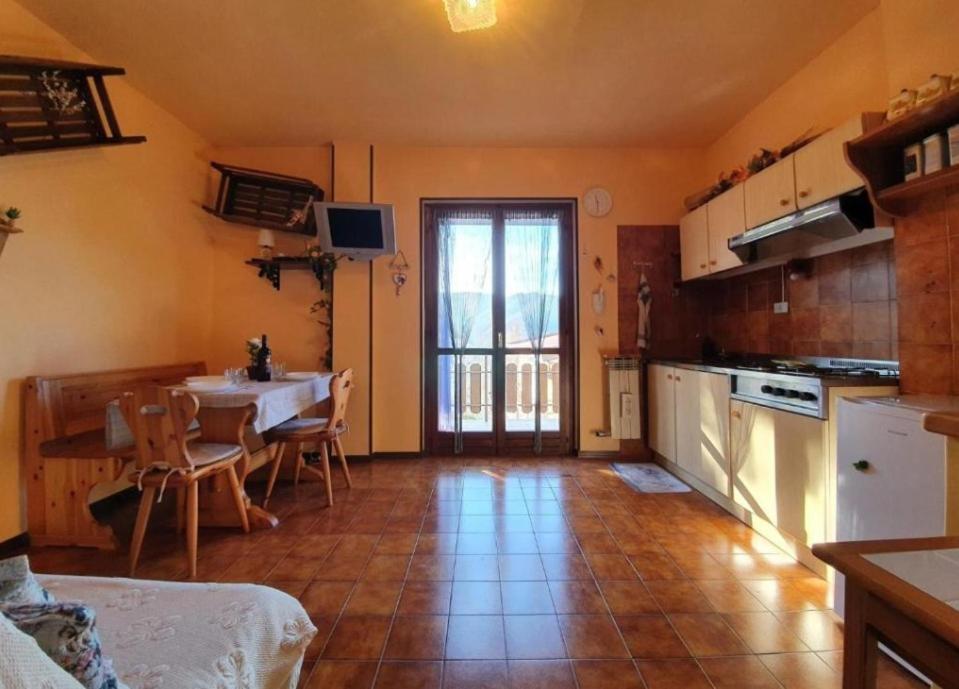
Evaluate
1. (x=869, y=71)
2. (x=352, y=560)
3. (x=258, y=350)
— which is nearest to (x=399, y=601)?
(x=352, y=560)

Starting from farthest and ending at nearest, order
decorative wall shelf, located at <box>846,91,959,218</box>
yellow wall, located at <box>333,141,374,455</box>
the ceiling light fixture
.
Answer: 1. yellow wall, located at <box>333,141,374,455</box>
2. the ceiling light fixture
3. decorative wall shelf, located at <box>846,91,959,218</box>

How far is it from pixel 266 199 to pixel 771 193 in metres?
3.85

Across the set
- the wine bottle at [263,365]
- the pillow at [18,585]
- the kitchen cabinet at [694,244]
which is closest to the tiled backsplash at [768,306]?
the kitchen cabinet at [694,244]

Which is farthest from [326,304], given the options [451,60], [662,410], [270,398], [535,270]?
[662,410]

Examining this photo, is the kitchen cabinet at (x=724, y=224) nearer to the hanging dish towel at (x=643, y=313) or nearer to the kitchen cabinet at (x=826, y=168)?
the kitchen cabinet at (x=826, y=168)

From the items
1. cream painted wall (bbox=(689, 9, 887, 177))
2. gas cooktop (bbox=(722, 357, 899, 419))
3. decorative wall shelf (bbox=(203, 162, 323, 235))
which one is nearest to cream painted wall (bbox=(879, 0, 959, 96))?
cream painted wall (bbox=(689, 9, 887, 177))

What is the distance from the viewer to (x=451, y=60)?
8.23ft

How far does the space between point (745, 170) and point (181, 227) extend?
4328 mm

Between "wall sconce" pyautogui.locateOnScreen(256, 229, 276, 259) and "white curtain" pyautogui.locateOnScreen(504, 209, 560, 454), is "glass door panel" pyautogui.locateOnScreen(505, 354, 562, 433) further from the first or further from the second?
"wall sconce" pyautogui.locateOnScreen(256, 229, 276, 259)

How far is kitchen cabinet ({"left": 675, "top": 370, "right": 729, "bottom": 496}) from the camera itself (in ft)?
8.21

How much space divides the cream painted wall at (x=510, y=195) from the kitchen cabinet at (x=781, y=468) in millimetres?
1356

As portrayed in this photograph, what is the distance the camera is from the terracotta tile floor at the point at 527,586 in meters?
1.33

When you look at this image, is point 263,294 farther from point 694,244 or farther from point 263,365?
point 694,244

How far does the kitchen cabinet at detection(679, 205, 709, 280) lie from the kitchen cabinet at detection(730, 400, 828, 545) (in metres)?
1.33
